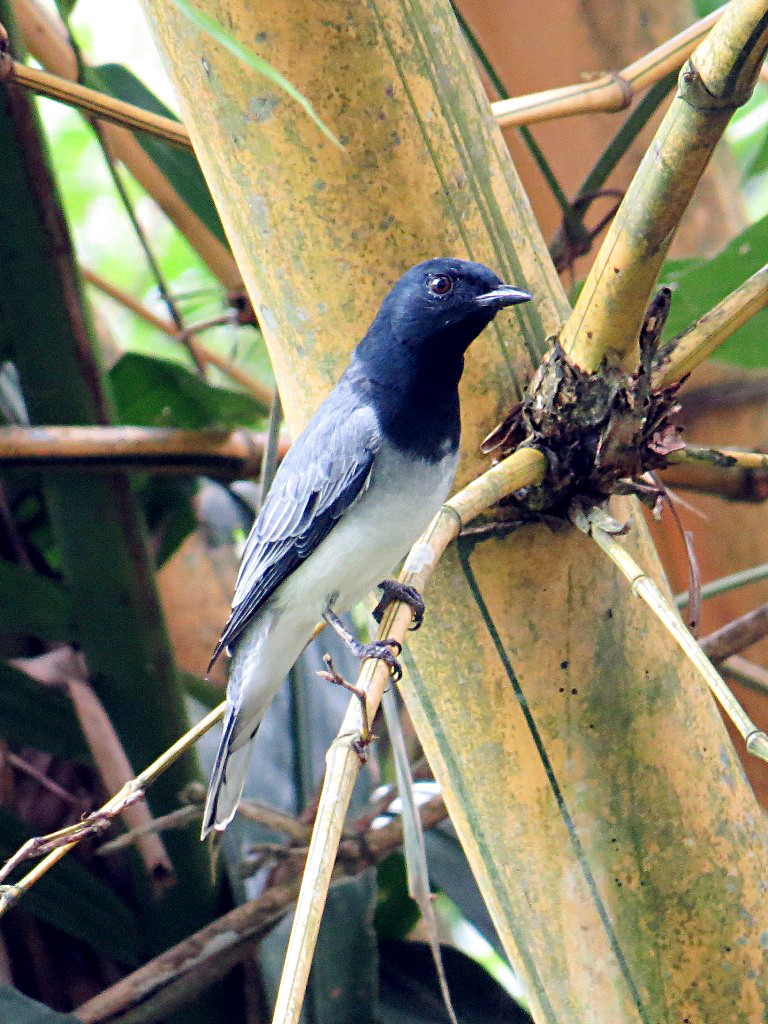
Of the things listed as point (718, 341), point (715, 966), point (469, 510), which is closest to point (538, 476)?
point (469, 510)

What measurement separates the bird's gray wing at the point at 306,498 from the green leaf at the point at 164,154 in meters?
0.87

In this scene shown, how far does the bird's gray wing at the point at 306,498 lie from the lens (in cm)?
170

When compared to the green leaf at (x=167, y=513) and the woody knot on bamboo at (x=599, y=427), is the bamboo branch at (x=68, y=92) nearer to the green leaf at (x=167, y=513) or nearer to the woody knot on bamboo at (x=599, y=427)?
the woody knot on bamboo at (x=599, y=427)

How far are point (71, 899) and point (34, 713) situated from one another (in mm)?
366

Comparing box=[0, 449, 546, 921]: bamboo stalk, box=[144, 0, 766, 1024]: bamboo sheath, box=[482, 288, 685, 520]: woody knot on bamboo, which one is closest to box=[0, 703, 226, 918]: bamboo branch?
box=[0, 449, 546, 921]: bamboo stalk

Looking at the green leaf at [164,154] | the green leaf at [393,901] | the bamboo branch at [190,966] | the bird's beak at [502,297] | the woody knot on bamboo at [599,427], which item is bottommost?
the green leaf at [393,901]

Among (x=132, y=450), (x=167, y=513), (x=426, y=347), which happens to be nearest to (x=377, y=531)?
(x=426, y=347)

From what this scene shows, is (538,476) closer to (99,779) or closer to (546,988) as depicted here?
(546,988)

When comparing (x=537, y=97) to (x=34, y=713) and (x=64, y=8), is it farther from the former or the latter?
(x=34, y=713)

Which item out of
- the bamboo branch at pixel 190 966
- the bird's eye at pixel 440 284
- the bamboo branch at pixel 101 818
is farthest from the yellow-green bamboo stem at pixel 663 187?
the bamboo branch at pixel 190 966

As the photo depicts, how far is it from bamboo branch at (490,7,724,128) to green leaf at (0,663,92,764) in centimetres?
138

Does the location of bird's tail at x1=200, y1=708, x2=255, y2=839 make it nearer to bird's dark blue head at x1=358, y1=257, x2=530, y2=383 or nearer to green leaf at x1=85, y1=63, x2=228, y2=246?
bird's dark blue head at x1=358, y1=257, x2=530, y2=383

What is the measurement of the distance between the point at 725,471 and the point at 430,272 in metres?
1.00

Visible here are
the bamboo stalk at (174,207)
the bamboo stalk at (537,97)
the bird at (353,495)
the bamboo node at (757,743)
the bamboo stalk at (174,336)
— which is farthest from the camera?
the bamboo stalk at (174,336)
